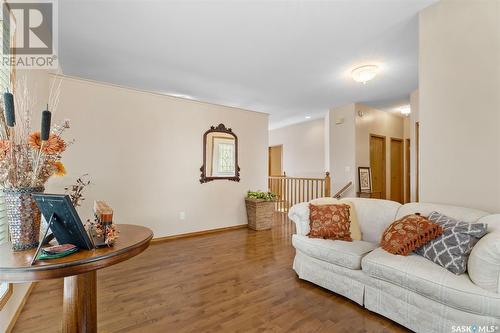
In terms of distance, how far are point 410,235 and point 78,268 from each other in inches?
87.9

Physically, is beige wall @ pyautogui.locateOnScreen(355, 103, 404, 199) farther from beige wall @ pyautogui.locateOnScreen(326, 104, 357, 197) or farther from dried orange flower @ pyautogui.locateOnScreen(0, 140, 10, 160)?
dried orange flower @ pyautogui.locateOnScreen(0, 140, 10, 160)

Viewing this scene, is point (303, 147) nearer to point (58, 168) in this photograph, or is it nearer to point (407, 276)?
point (407, 276)

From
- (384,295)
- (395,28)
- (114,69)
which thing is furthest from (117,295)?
(395,28)

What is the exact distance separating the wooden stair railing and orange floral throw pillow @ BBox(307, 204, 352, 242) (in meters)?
3.37

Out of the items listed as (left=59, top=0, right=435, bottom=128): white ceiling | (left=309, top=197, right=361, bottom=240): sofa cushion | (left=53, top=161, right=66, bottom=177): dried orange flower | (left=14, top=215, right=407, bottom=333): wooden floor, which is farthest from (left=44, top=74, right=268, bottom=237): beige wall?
(left=53, top=161, right=66, bottom=177): dried orange flower

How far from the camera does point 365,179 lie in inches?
218

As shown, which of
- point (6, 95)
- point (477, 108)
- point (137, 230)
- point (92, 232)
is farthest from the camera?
point (477, 108)

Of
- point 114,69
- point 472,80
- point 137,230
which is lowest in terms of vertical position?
point 137,230

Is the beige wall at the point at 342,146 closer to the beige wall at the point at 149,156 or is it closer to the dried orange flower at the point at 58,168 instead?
the beige wall at the point at 149,156

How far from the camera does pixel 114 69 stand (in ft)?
12.2

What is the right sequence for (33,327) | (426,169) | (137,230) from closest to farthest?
(137,230)
(33,327)
(426,169)

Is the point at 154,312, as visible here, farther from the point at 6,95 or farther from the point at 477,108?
the point at 477,108

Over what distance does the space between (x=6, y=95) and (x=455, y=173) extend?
3.28 meters

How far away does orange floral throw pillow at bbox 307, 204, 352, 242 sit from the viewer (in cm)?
243
